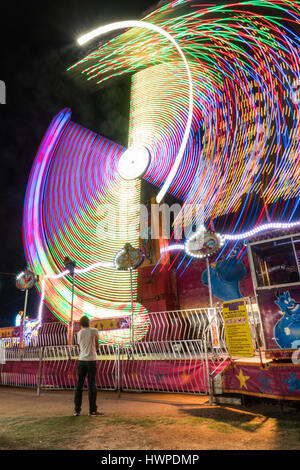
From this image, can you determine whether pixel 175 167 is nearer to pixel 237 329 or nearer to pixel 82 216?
pixel 82 216

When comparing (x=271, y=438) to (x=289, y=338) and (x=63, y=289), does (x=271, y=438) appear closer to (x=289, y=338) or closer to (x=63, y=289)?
(x=289, y=338)

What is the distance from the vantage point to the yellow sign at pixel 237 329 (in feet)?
16.4

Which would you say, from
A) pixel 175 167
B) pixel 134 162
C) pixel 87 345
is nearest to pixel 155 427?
pixel 87 345

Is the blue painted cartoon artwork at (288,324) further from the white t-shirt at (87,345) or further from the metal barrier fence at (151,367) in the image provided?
the white t-shirt at (87,345)

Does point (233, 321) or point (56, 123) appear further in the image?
point (56, 123)

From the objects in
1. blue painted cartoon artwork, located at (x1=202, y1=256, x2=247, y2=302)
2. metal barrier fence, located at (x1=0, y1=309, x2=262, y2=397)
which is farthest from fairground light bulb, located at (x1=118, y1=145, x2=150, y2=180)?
metal barrier fence, located at (x1=0, y1=309, x2=262, y2=397)

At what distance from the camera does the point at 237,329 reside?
5.18 m

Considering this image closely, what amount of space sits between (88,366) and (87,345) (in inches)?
13.0

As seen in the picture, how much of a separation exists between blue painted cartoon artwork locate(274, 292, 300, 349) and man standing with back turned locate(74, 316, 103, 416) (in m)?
3.12

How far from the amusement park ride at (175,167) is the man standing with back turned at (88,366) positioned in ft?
16.5

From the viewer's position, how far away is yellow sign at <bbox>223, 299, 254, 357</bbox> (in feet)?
16.4
